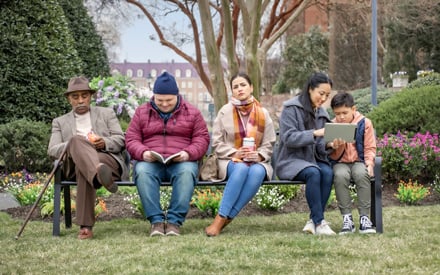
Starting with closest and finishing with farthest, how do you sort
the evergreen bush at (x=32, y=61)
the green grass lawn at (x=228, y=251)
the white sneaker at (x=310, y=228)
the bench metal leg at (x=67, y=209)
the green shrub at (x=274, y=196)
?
the green grass lawn at (x=228, y=251) → the white sneaker at (x=310, y=228) → the bench metal leg at (x=67, y=209) → the green shrub at (x=274, y=196) → the evergreen bush at (x=32, y=61)

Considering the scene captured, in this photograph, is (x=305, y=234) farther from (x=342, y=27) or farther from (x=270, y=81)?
(x=270, y=81)

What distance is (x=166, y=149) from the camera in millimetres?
6102

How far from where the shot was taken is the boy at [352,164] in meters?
6.00

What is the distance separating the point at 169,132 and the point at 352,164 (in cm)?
156

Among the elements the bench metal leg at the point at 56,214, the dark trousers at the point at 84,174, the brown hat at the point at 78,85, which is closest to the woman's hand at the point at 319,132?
the dark trousers at the point at 84,174

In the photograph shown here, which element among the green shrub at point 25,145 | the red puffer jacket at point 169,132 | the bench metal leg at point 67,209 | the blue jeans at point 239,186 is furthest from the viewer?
the green shrub at point 25,145

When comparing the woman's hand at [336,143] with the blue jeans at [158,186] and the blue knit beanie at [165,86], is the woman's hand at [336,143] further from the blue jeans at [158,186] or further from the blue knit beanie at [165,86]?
the blue knit beanie at [165,86]

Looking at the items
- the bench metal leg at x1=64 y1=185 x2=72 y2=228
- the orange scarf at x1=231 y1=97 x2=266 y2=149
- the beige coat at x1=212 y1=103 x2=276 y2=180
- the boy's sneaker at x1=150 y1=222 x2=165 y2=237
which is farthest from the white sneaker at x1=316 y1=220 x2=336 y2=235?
the bench metal leg at x1=64 y1=185 x2=72 y2=228

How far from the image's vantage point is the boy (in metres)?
6.00

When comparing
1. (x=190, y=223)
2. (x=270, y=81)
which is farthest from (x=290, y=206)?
(x=270, y=81)

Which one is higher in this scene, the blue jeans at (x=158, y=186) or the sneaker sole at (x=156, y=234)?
the blue jeans at (x=158, y=186)

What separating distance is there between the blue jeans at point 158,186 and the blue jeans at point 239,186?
31cm

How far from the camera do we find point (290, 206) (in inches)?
307

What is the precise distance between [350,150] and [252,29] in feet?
23.0
